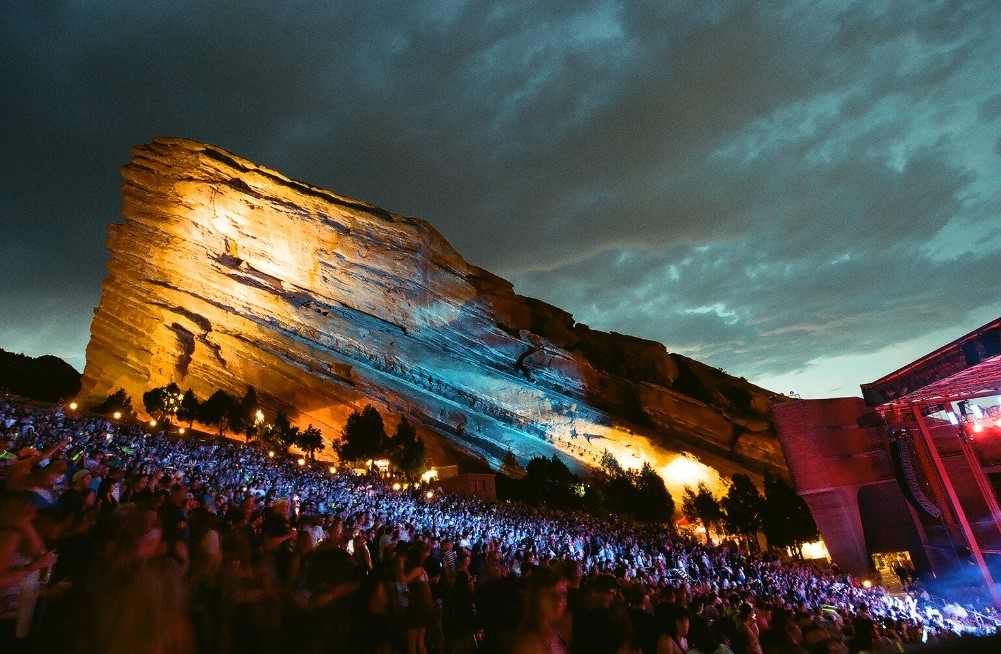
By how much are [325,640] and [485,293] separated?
59321mm

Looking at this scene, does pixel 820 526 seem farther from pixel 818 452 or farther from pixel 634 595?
pixel 634 595

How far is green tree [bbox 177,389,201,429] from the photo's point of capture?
175 ft

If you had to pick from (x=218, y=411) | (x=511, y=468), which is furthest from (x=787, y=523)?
(x=218, y=411)

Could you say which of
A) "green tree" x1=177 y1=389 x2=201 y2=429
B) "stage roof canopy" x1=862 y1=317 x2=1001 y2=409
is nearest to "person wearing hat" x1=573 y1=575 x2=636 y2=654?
"stage roof canopy" x1=862 y1=317 x2=1001 y2=409

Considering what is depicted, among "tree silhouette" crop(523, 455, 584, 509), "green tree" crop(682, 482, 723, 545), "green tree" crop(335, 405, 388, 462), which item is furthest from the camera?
"green tree" crop(335, 405, 388, 462)

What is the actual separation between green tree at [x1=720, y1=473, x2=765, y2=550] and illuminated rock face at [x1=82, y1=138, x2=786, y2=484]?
1312 centimetres

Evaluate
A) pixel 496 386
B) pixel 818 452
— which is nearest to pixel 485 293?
pixel 496 386

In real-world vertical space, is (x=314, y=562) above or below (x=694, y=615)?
above

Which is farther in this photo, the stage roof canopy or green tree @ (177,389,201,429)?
green tree @ (177,389,201,429)

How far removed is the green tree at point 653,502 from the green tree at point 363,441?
79.6 feet

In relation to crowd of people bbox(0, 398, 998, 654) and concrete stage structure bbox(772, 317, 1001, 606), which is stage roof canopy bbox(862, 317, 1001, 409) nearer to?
concrete stage structure bbox(772, 317, 1001, 606)

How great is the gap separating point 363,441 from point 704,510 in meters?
31.3

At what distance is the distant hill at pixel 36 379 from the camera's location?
74.5 meters

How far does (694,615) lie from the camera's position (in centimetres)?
620
